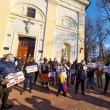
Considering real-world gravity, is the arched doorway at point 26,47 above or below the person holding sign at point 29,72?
above

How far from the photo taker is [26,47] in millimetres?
19828

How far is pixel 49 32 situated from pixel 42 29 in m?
0.79

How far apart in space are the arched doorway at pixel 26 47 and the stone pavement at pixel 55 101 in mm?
8866

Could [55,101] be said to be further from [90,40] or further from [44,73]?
[90,40]

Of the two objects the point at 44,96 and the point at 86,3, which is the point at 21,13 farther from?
the point at 44,96

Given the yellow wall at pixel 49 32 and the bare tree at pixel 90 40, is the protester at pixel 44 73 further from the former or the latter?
the bare tree at pixel 90 40

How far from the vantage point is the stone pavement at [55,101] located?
8.40 m

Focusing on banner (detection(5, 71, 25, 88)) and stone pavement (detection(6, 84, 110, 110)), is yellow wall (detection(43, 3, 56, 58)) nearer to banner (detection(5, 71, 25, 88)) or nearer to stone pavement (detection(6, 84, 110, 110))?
stone pavement (detection(6, 84, 110, 110))

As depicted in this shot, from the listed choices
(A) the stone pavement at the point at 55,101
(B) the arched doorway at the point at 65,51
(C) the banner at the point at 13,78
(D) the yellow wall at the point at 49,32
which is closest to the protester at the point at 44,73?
(A) the stone pavement at the point at 55,101

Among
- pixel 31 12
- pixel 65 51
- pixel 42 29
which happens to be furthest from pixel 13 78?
pixel 65 51

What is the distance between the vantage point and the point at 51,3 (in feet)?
68.0

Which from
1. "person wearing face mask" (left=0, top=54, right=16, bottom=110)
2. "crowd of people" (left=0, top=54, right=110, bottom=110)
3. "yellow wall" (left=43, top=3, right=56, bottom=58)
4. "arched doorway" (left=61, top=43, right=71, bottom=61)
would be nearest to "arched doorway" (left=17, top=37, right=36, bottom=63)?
"yellow wall" (left=43, top=3, right=56, bottom=58)

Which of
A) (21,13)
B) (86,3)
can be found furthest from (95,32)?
(21,13)

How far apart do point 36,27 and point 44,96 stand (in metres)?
11.1
